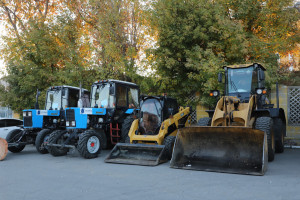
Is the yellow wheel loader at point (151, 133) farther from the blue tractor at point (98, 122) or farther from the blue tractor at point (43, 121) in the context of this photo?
the blue tractor at point (43, 121)

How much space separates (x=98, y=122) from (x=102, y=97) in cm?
104

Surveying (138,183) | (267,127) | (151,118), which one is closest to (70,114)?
(151,118)

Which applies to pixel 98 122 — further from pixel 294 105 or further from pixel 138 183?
pixel 294 105

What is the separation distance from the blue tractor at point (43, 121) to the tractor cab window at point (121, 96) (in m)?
2.26

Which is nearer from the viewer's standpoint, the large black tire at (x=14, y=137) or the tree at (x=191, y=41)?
the large black tire at (x=14, y=137)

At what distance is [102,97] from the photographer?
11023 millimetres

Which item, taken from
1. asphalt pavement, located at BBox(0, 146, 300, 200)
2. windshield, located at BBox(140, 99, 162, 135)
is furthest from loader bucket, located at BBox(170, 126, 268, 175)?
windshield, located at BBox(140, 99, 162, 135)

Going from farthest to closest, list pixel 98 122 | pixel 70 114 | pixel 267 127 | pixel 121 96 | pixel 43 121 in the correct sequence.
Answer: pixel 43 121, pixel 121 96, pixel 98 122, pixel 70 114, pixel 267 127

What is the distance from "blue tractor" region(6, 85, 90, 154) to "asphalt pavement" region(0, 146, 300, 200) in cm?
245

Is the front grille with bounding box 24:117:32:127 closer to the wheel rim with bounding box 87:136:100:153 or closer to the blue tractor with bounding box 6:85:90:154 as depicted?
the blue tractor with bounding box 6:85:90:154

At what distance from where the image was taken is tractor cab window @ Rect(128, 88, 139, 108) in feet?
38.6

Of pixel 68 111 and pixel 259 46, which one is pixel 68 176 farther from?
pixel 259 46

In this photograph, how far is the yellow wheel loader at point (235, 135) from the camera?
6.73 m

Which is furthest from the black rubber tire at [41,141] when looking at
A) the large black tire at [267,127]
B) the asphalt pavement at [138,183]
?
the large black tire at [267,127]
